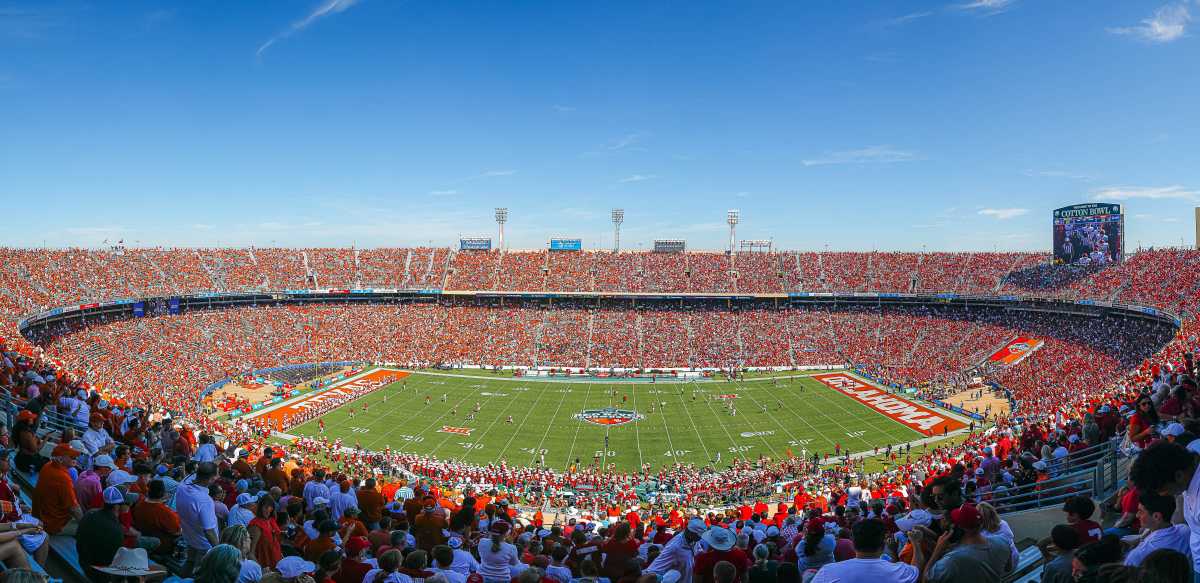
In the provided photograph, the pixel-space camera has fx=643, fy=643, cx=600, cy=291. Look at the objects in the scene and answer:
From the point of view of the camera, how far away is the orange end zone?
1474 inches

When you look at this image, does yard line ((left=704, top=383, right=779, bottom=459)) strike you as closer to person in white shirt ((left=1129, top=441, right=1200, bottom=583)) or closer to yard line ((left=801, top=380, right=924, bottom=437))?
yard line ((left=801, top=380, right=924, bottom=437))

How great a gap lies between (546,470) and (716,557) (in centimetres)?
2353

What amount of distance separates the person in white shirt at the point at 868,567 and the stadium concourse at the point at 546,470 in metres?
0.02

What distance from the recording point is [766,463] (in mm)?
28922

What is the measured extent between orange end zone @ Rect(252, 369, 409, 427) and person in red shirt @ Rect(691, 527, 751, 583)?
34.6 metres

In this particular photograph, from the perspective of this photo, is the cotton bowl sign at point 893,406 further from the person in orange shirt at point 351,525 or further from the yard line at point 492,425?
the person in orange shirt at point 351,525

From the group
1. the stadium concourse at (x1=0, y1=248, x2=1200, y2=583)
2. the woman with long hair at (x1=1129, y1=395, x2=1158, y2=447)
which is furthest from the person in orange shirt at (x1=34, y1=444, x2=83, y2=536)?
the woman with long hair at (x1=1129, y1=395, x2=1158, y2=447)

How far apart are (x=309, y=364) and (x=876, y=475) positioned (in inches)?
1641

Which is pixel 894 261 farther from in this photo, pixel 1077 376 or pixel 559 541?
pixel 559 541

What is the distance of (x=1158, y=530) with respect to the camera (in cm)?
397

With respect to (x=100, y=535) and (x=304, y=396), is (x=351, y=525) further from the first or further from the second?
(x=304, y=396)

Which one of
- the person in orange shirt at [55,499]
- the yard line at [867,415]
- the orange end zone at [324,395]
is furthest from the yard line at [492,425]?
the person in orange shirt at [55,499]

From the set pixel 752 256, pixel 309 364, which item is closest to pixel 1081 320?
pixel 752 256

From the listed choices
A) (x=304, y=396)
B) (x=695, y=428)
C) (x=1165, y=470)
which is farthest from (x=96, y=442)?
(x=304, y=396)
